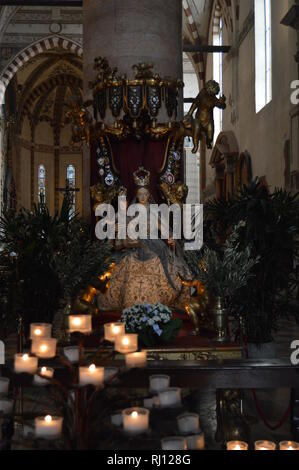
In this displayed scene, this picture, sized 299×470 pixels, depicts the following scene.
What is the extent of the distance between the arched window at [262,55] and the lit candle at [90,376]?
1264 cm

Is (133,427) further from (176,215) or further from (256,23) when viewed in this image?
(256,23)

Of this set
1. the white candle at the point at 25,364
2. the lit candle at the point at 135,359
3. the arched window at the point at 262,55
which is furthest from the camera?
the arched window at the point at 262,55

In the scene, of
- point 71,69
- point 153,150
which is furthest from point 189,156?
point 153,150

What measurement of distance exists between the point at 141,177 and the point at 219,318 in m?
2.54

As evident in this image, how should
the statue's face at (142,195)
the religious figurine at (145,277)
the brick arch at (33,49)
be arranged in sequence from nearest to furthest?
1. the religious figurine at (145,277)
2. the statue's face at (142,195)
3. the brick arch at (33,49)

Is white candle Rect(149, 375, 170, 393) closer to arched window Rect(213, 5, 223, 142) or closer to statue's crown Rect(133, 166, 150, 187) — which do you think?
statue's crown Rect(133, 166, 150, 187)

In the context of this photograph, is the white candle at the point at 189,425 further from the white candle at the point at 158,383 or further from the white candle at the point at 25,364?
the white candle at the point at 25,364

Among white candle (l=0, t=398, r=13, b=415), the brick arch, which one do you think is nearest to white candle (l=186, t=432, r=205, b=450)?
white candle (l=0, t=398, r=13, b=415)

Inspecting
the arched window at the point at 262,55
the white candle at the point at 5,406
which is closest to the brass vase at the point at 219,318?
the white candle at the point at 5,406

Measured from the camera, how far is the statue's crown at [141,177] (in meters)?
7.52

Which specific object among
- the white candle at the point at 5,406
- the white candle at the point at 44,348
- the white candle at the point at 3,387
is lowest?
the white candle at the point at 5,406

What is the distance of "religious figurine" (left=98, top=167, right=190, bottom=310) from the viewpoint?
6934mm

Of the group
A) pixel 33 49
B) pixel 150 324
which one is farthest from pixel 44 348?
pixel 33 49

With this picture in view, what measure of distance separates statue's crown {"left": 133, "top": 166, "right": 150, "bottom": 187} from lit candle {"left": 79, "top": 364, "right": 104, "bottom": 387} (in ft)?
17.4
